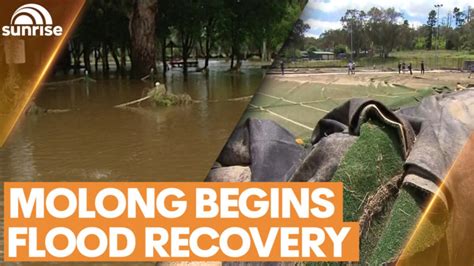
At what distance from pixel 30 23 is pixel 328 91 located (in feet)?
33.7

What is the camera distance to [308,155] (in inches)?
47.0

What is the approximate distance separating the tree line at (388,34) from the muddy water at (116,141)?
1602 millimetres

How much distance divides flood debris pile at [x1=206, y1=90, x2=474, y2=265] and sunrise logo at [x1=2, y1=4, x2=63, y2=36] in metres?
8.68

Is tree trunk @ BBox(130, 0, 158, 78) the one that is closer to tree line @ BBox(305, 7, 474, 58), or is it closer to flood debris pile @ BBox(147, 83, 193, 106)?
flood debris pile @ BBox(147, 83, 193, 106)

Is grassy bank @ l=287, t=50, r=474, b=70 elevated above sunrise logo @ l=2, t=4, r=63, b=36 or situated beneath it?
situated beneath

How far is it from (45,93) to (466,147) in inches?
487

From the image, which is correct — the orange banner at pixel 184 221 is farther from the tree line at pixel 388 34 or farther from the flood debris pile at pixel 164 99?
the flood debris pile at pixel 164 99

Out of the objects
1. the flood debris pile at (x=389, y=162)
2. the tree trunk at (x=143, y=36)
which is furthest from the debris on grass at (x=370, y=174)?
the tree trunk at (x=143, y=36)

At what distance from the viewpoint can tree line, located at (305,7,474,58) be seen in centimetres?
111

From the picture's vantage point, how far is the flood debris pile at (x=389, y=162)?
3.56ft

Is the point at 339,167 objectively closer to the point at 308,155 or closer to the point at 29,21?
the point at 308,155

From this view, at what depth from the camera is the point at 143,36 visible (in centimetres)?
1512

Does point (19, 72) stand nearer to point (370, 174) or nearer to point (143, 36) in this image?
point (143, 36)

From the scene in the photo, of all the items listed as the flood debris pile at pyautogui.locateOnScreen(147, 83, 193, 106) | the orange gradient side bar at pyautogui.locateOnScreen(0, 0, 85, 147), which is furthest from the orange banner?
the flood debris pile at pyautogui.locateOnScreen(147, 83, 193, 106)
